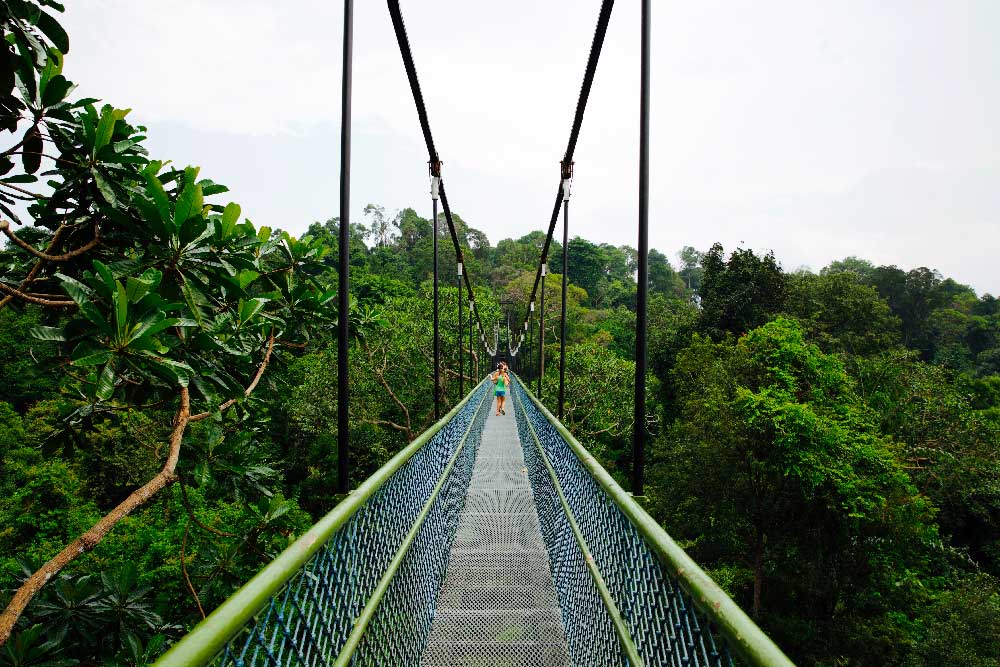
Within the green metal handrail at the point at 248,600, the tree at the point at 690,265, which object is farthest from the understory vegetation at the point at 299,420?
the tree at the point at 690,265

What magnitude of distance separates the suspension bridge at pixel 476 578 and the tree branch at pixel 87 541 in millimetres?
589

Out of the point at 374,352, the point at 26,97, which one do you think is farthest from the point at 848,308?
the point at 26,97

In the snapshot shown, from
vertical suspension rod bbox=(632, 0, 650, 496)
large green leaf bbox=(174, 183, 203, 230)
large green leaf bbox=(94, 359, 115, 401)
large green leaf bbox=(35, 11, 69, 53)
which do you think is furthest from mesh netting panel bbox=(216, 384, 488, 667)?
large green leaf bbox=(35, 11, 69, 53)

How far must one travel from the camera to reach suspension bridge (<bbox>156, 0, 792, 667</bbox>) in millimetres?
869

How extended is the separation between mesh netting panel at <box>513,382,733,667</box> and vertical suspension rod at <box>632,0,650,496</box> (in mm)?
204

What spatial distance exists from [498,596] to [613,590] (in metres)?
0.96

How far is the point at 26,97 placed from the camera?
5.44 feet

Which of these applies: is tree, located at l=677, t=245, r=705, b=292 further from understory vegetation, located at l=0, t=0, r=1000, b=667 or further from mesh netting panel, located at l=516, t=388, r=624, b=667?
mesh netting panel, located at l=516, t=388, r=624, b=667

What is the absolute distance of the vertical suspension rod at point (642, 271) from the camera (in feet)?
6.27

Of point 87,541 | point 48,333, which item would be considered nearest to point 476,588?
point 87,541

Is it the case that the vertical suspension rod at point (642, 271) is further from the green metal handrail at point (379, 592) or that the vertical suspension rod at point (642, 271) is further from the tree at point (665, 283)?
the tree at point (665, 283)

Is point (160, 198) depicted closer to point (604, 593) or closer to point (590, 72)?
point (604, 593)

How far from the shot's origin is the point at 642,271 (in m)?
1.98

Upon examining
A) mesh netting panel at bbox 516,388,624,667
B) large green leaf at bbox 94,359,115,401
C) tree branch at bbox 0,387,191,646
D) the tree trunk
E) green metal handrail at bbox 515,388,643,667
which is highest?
large green leaf at bbox 94,359,115,401
